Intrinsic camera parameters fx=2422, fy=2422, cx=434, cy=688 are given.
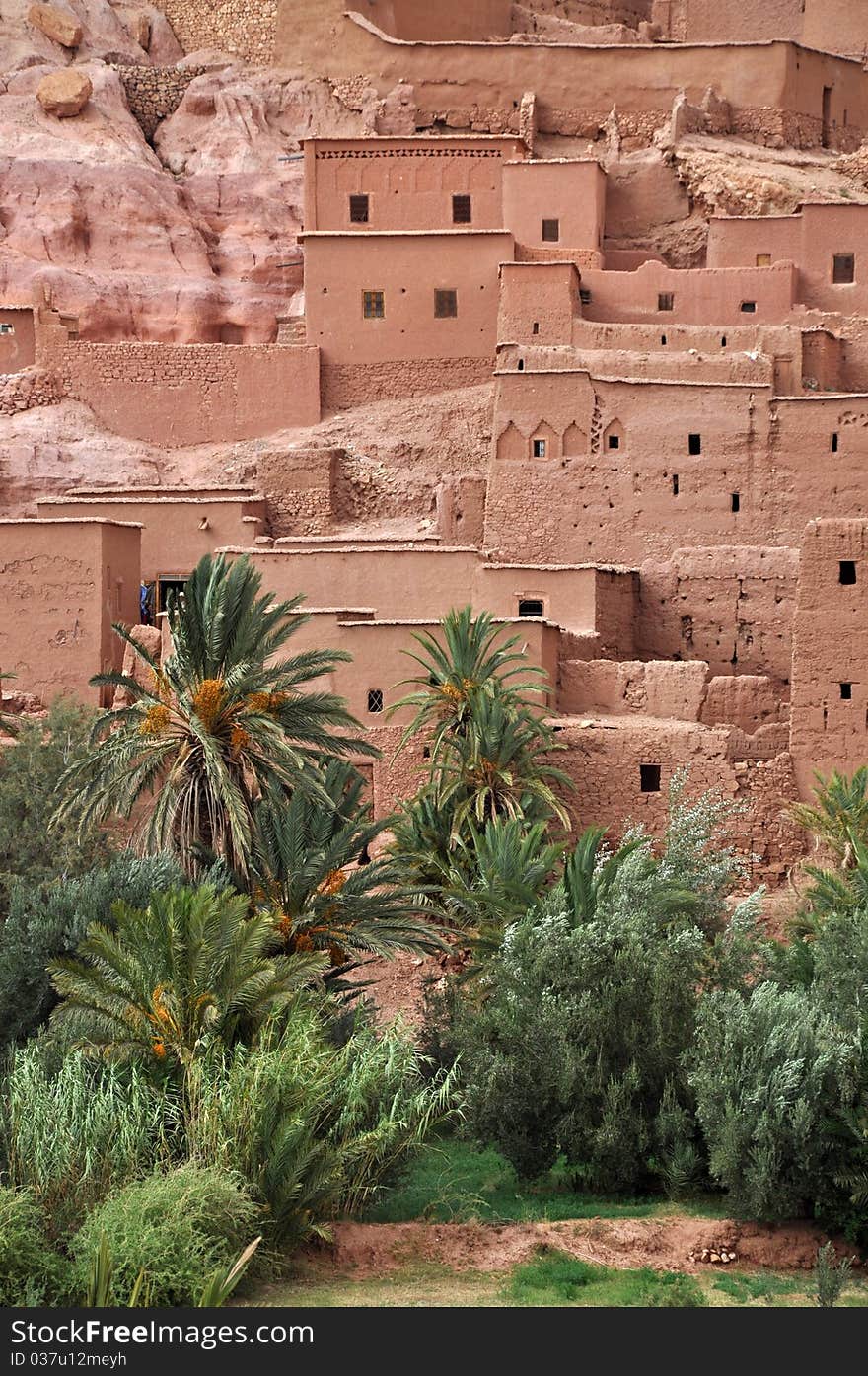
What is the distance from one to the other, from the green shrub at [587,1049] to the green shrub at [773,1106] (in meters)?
0.64

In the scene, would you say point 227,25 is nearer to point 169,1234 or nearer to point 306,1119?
point 306,1119

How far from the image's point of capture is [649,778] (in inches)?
1039

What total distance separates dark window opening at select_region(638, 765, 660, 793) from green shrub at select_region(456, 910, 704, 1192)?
723 centimetres

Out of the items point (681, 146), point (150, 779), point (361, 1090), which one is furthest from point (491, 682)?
point (681, 146)

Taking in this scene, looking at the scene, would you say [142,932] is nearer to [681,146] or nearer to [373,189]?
[373,189]

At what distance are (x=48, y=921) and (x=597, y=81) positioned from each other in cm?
2392

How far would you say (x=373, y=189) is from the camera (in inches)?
1432

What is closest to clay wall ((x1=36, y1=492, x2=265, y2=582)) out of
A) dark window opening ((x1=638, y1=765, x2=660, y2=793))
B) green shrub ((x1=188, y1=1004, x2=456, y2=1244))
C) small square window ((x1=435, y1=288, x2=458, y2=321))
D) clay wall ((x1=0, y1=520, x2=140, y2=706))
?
clay wall ((x1=0, y1=520, x2=140, y2=706))

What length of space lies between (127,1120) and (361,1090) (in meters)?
1.74

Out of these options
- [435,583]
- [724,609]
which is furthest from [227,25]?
[724,609]

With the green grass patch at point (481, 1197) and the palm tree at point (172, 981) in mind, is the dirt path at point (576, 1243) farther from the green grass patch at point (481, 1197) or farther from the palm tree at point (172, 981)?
the palm tree at point (172, 981)

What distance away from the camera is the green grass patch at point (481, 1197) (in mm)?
17562

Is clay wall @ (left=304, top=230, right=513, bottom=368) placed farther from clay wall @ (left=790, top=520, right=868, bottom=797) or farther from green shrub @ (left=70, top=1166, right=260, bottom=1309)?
green shrub @ (left=70, top=1166, right=260, bottom=1309)

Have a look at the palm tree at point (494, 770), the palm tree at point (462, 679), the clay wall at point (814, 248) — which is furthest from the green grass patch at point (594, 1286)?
the clay wall at point (814, 248)
